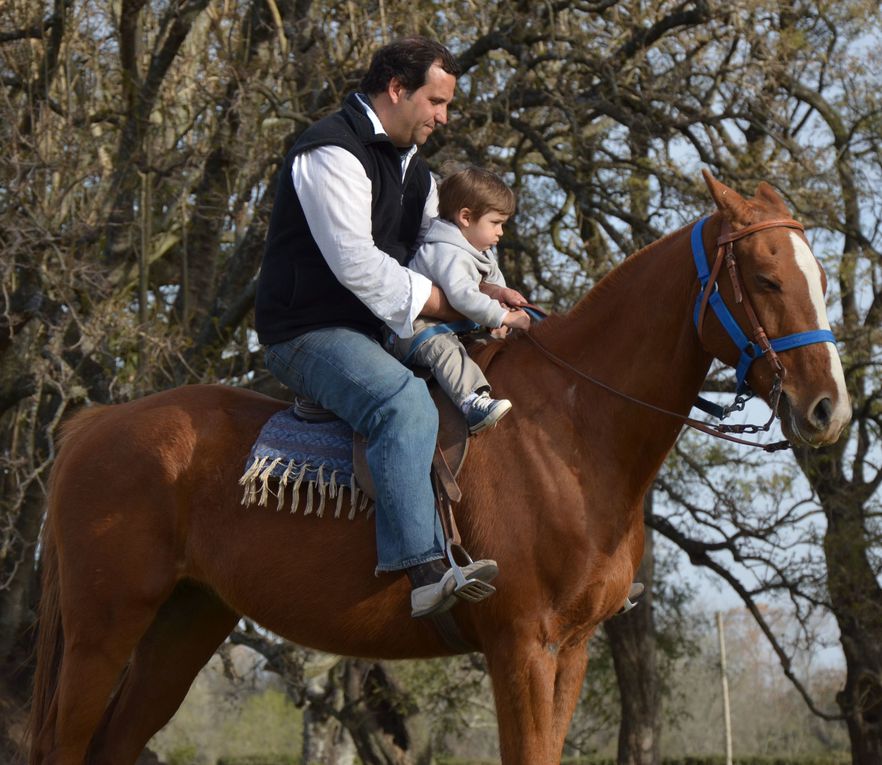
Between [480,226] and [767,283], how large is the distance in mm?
1154

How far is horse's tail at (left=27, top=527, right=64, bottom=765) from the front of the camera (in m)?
4.83

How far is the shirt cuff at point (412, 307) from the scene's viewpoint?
13.9 ft

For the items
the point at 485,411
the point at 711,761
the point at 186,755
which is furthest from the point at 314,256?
the point at 186,755

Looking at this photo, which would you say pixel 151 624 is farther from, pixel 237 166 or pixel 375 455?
pixel 237 166

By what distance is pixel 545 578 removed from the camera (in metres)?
4.06

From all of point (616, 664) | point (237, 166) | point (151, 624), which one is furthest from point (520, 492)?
point (616, 664)

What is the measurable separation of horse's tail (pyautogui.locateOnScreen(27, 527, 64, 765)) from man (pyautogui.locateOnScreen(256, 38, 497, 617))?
142 centimetres

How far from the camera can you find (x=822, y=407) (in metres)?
3.71

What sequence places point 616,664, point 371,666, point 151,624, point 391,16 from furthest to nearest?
point 371,666, point 616,664, point 391,16, point 151,624

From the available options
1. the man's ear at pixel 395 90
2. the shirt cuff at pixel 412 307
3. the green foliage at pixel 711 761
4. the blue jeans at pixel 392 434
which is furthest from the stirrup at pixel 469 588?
the green foliage at pixel 711 761

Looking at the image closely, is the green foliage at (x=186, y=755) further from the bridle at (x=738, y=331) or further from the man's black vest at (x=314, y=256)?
the bridle at (x=738, y=331)

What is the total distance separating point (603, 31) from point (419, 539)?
795 centimetres

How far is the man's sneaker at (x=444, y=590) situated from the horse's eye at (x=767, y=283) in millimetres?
1326

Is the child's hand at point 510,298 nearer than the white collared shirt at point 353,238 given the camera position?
No
